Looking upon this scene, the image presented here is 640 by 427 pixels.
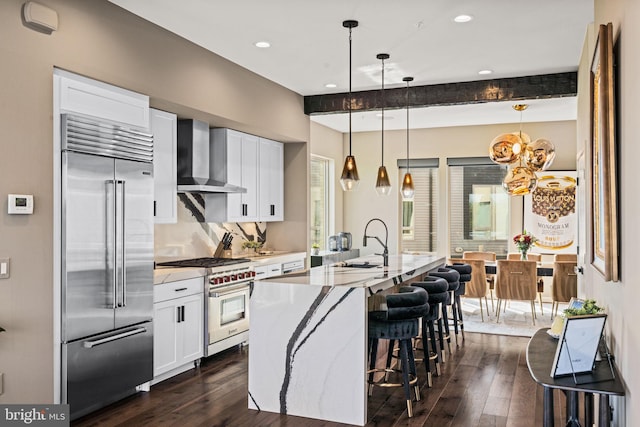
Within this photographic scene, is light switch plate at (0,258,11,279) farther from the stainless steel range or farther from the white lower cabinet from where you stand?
the stainless steel range

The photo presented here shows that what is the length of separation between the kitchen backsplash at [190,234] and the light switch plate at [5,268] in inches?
85.5

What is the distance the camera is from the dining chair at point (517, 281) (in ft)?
23.5

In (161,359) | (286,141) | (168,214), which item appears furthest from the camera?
(286,141)

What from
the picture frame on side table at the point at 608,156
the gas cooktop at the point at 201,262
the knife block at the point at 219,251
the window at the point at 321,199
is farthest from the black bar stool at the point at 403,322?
the window at the point at 321,199

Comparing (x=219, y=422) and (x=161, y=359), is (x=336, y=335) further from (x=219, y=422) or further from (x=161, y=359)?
(x=161, y=359)

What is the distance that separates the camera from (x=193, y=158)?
→ 5457mm

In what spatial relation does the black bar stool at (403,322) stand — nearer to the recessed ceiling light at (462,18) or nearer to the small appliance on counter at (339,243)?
the recessed ceiling light at (462,18)

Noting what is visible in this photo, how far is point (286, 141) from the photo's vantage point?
7.05 metres

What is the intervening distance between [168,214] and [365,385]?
2.39 meters

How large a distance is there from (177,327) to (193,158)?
1.64m

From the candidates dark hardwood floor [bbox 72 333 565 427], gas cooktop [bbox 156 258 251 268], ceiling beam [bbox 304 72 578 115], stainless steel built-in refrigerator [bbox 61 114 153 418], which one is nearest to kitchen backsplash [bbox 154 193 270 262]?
gas cooktop [bbox 156 258 251 268]

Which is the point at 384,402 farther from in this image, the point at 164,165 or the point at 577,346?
the point at 164,165

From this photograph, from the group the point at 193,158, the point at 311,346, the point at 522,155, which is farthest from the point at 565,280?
the point at 193,158

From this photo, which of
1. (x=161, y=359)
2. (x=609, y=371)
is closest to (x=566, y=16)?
(x=609, y=371)
